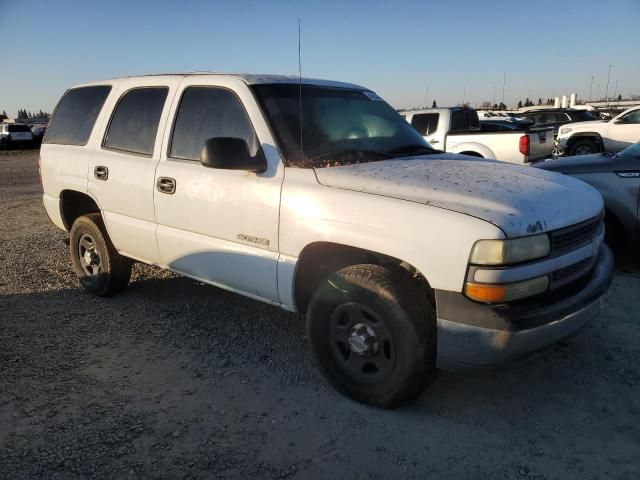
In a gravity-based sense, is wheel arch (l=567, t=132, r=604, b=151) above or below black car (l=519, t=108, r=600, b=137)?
below

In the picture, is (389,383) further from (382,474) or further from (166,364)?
(166,364)

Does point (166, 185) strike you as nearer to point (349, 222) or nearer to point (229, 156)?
point (229, 156)

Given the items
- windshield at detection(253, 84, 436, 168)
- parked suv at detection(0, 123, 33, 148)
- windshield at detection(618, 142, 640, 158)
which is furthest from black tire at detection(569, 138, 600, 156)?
parked suv at detection(0, 123, 33, 148)

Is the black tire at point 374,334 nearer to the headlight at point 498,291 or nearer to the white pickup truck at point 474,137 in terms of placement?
the headlight at point 498,291

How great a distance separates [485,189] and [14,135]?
36.7 metres

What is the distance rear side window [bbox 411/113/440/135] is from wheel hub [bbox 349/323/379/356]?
8861 mm

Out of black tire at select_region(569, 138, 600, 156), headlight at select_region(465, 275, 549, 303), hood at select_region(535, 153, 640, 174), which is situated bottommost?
black tire at select_region(569, 138, 600, 156)

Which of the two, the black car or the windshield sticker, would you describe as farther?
the black car

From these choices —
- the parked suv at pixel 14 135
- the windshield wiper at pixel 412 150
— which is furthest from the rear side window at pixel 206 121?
the parked suv at pixel 14 135

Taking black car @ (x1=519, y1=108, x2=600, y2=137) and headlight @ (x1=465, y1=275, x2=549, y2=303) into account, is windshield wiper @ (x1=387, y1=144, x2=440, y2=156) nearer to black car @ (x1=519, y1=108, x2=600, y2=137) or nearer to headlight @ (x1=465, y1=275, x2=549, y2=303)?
headlight @ (x1=465, y1=275, x2=549, y2=303)

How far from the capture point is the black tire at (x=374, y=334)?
2770 millimetres

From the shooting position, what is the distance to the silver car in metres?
5.32

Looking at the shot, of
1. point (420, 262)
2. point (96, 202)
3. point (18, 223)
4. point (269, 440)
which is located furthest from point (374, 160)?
point (18, 223)

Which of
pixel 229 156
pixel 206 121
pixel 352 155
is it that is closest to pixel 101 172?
pixel 206 121
